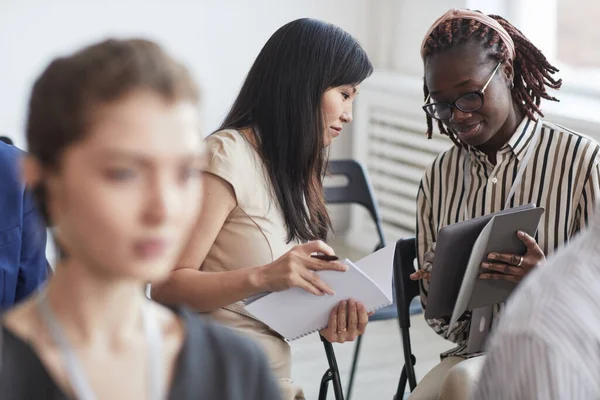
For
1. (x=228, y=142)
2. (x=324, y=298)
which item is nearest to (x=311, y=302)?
(x=324, y=298)

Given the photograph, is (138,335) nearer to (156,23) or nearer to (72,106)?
(72,106)

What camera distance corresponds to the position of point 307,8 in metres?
4.71

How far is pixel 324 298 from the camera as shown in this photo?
5.74 ft

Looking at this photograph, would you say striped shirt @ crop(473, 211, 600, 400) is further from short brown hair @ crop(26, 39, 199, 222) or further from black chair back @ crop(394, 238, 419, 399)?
black chair back @ crop(394, 238, 419, 399)

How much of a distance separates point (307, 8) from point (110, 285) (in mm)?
4149

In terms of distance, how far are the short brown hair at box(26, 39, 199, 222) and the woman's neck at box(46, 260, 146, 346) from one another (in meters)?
0.06

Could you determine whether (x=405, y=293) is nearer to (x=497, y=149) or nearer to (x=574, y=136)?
(x=497, y=149)

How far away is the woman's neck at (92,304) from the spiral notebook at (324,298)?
95cm

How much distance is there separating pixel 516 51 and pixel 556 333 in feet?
4.22

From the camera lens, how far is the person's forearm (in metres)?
1.73

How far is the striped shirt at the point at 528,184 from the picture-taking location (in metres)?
1.97

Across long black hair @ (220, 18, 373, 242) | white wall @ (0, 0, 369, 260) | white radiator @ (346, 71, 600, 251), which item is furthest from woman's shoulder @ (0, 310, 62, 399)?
white radiator @ (346, 71, 600, 251)

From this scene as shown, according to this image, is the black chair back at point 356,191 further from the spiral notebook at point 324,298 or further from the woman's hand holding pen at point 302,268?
the woman's hand holding pen at point 302,268

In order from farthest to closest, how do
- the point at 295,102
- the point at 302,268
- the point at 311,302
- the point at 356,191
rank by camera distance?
1. the point at 356,191
2. the point at 295,102
3. the point at 311,302
4. the point at 302,268
